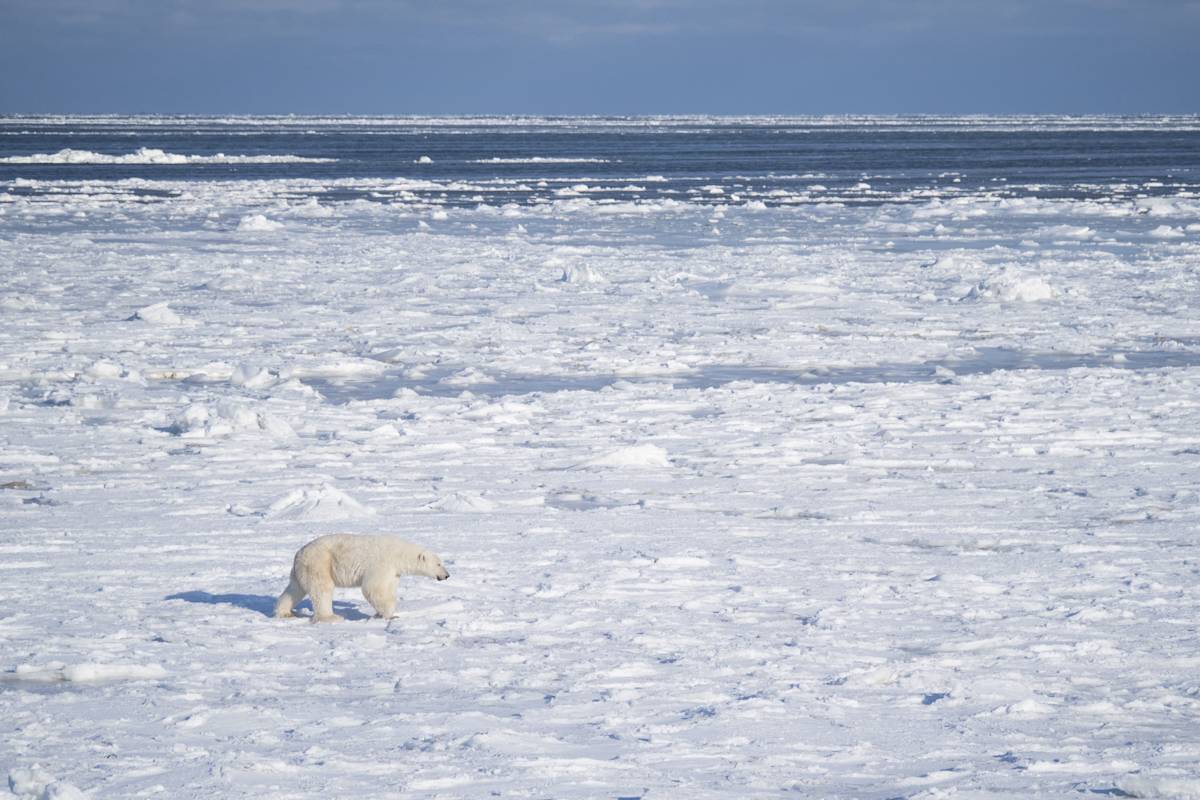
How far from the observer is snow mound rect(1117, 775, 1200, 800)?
3.81 metres

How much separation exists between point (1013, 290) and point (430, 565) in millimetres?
11004

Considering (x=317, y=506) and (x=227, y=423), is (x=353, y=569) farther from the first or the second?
(x=227, y=423)

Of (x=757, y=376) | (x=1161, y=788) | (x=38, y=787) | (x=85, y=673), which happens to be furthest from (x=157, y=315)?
(x=1161, y=788)

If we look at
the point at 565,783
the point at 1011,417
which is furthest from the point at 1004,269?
the point at 565,783

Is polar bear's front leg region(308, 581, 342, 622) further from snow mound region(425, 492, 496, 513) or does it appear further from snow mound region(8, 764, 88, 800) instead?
snow mound region(425, 492, 496, 513)

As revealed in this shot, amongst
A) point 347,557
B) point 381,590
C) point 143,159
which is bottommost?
point 381,590

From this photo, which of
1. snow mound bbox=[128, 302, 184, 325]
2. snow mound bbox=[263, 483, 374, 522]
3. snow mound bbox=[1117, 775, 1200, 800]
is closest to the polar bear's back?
snow mound bbox=[263, 483, 374, 522]

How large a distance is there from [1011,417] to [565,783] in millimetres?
5906

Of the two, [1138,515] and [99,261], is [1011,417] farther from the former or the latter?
[99,261]

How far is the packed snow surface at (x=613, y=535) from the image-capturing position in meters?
4.22

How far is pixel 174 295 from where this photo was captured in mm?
16141

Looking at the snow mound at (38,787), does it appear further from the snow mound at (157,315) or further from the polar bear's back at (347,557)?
the snow mound at (157,315)

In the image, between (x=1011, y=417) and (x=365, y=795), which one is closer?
(x=365, y=795)

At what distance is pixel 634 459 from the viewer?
8.12 meters
